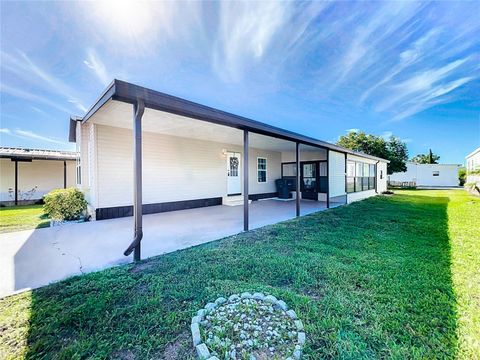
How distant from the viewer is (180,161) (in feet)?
26.8

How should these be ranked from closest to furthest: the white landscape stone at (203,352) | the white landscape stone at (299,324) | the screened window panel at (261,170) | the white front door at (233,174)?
the white landscape stone at (203,352) < the white landscape stone at (299,324) < the white front door at (233,174) < the screened window panel at (261,170)

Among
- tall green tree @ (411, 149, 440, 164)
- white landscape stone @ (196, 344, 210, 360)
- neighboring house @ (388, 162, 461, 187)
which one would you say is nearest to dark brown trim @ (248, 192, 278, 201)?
white landscape stone @ (196, 344, 210, 360)

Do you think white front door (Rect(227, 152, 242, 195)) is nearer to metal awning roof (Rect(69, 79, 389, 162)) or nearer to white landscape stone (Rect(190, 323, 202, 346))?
metal awning roof (Rect(69, 79, 389, 162))

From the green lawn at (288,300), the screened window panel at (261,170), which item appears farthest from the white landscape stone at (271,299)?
the screened window panel at (261,170)

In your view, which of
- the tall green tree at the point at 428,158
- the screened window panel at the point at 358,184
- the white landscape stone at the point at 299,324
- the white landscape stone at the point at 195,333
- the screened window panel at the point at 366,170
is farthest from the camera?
the tall green tree at the point at 428,158

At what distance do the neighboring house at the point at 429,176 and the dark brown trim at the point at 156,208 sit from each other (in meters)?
27.7

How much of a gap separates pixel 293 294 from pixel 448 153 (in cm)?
5288

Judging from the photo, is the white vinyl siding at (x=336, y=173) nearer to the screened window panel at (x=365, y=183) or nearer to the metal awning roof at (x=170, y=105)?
→ the screened window panel at (x=365, y=183)

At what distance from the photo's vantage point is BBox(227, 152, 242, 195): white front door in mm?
9906

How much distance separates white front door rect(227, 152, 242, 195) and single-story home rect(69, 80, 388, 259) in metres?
0.05

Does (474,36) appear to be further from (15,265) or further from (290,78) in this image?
(15,265)

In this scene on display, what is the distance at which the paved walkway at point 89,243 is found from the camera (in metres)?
2.99

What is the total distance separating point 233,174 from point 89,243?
6625 millimetres

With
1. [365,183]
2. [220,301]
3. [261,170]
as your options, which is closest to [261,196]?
[261,170]
